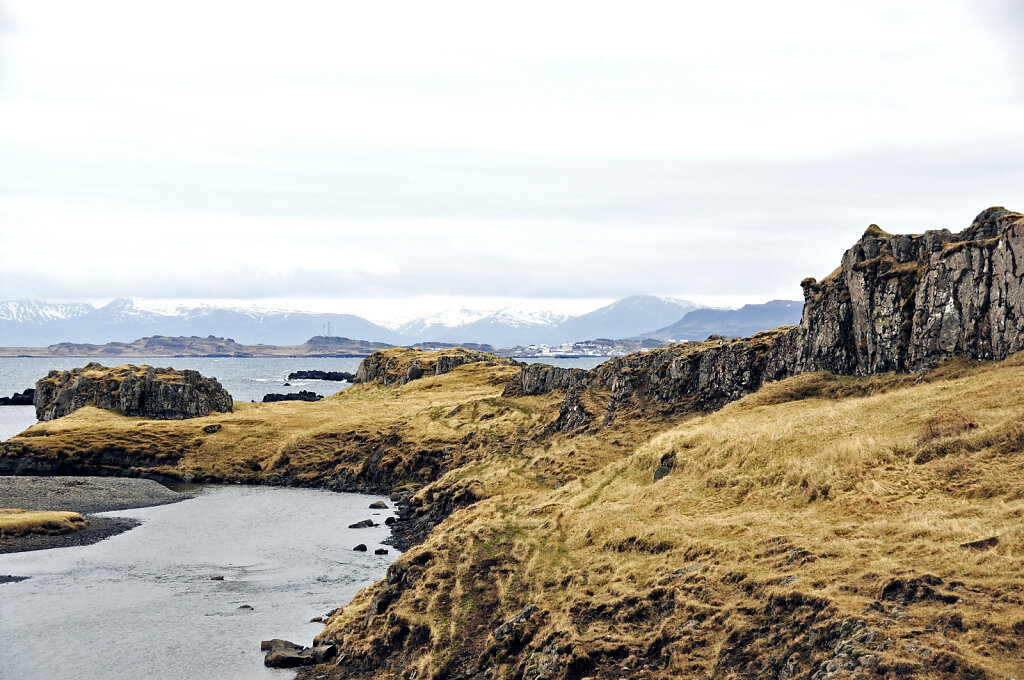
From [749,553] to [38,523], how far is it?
74.9m

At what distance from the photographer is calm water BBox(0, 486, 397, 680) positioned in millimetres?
49406

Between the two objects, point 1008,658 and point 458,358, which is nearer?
point 1008,658

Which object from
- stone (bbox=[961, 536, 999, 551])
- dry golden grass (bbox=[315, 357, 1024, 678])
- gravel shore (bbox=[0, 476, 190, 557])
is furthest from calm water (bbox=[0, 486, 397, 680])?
stone (bbox=[961, 536, 999, 551])

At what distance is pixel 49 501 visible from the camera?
97062 mm

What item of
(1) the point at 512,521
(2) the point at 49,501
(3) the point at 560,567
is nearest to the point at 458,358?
(2) the point at 49,501

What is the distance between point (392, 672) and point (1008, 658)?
1143 inches

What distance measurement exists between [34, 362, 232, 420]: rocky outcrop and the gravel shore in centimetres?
3049

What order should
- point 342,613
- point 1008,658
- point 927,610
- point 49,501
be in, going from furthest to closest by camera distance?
1. point 49,501
2. point 342,613
3. point 927,610
4. point 1008,658

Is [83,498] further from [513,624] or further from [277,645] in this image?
[513,624]

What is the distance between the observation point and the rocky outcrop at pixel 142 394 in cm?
14438

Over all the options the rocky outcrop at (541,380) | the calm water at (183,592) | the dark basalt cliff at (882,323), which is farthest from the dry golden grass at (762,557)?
the rocky outcrop at (541,380)

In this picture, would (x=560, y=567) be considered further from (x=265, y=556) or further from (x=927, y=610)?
(x=265, y=556)

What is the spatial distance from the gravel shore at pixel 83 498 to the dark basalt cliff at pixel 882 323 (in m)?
55.8

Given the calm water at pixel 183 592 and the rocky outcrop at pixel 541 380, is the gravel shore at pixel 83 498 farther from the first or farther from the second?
the rocky outcrop at pixel 541 380
